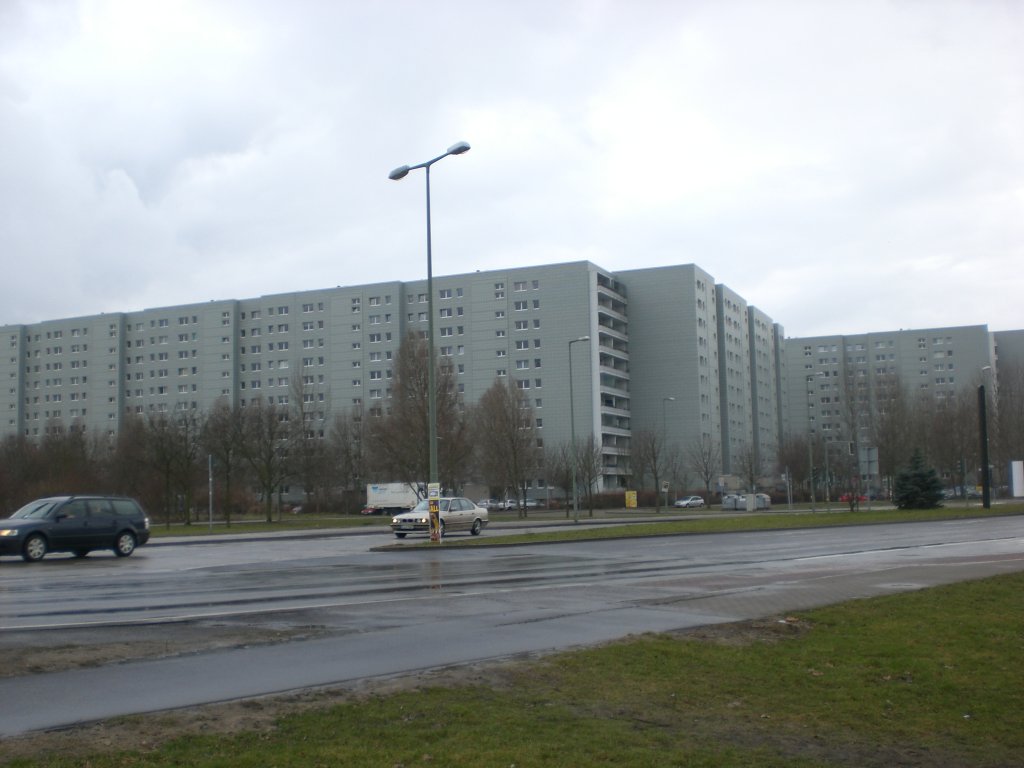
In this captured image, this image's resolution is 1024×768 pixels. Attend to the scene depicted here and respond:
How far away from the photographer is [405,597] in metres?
15.1

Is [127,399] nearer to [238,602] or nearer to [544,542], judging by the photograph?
[544,542]

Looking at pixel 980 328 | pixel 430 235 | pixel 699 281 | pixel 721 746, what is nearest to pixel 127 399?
pixel 699 281

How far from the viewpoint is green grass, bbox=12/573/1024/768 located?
19.7 ft

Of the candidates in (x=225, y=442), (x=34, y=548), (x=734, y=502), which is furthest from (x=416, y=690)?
(x=734, y=502)

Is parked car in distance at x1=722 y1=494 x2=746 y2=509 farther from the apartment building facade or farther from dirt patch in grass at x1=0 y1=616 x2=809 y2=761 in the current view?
dirt patch in grass at x1=0 y1=616 x2=809 y2=761

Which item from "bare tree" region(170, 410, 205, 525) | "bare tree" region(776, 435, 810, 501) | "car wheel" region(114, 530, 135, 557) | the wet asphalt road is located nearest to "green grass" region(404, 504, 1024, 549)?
the wet asphalt road

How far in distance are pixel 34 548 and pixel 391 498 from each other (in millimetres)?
58572

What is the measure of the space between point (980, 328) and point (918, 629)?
159761mm

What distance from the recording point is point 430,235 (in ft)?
105

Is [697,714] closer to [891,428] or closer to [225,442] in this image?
[225,442]

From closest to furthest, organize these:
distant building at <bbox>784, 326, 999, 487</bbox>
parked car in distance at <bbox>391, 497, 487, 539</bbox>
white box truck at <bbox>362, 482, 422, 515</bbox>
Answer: parked car in distance at <bbox>391, 497, 487, 539</bbox> < white box truck at <bbox>362, 482, 422, 515</bbox> < distant building at <bbox>784, 326, 999, 487</bbox>

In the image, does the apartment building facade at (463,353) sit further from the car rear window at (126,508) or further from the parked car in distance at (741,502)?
the car rear window at (126,508)

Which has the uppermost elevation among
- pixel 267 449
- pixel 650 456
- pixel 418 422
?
pixel 418 422

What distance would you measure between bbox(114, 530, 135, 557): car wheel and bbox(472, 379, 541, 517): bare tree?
4284 centimetres
